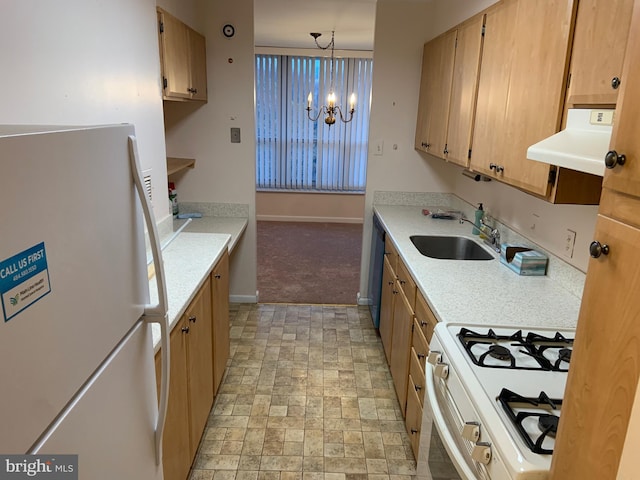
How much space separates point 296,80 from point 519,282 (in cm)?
561

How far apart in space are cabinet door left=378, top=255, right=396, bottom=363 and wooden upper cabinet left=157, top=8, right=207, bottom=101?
71.2 inches

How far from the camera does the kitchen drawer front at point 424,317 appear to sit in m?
1.96

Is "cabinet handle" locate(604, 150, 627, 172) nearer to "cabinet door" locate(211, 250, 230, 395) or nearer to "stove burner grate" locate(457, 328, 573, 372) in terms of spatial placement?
"stove burner grate" locate(457, 328, 573, 372)

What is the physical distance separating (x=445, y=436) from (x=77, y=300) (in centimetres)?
108

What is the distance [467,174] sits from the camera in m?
3.40

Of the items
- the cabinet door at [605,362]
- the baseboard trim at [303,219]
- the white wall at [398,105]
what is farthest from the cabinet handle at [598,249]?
the baseboard trim at [303,219]

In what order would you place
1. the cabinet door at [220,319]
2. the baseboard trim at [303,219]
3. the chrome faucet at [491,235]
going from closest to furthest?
the cabinet door at [220,319]
the chrome faucet at [491,235]
the baseboard trim at [303,219]

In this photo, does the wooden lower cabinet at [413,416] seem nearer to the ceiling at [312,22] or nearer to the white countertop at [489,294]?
the white countertop at [489,294]

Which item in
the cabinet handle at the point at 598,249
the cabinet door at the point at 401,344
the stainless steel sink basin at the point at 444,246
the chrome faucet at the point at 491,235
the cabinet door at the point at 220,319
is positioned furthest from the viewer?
the stainless steel sink basin at the point at 444,246

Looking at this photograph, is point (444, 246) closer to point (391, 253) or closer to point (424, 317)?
point (391, 253)

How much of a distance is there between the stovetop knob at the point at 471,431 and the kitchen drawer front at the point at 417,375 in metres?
0.90

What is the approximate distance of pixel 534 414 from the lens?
1.17 meters

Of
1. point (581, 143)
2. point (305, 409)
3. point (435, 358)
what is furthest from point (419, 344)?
point (581, 143)

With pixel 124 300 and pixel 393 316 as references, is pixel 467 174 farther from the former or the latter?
pixel 124 300
